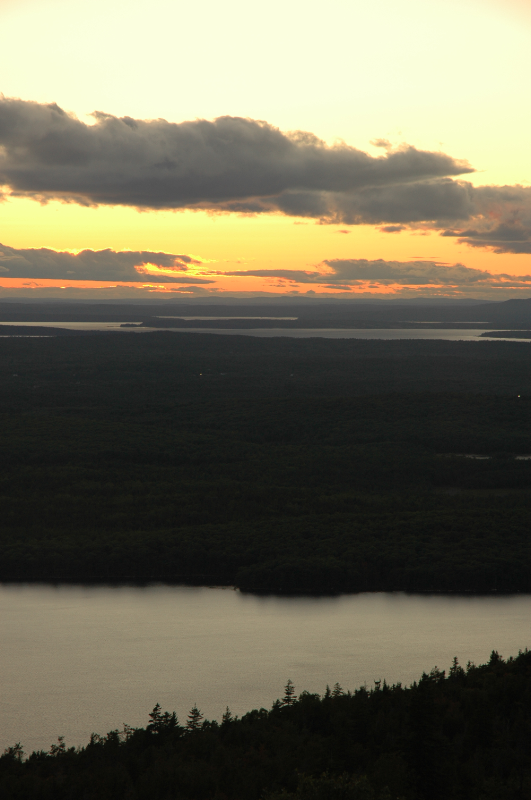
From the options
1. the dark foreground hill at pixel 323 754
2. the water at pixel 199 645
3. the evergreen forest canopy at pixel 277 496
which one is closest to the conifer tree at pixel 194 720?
the dark foreground hill at pixel 323 754

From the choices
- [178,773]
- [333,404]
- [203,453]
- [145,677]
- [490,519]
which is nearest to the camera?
[178,773]

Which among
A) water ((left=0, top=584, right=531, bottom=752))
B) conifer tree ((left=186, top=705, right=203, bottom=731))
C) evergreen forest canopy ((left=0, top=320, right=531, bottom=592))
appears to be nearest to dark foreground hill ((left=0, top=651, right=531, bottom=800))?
conifer tree ((left=186, top=705, right=203, bottom=731))

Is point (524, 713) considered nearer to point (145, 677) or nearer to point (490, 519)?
point (145, 677)

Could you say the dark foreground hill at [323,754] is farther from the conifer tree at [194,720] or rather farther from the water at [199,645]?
the water at [199,645]

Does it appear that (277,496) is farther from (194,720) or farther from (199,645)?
(194,720)

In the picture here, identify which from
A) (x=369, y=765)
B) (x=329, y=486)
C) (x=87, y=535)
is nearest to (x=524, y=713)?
(x=369, y=765)

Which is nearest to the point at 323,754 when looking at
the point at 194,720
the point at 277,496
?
the point at 194,720
